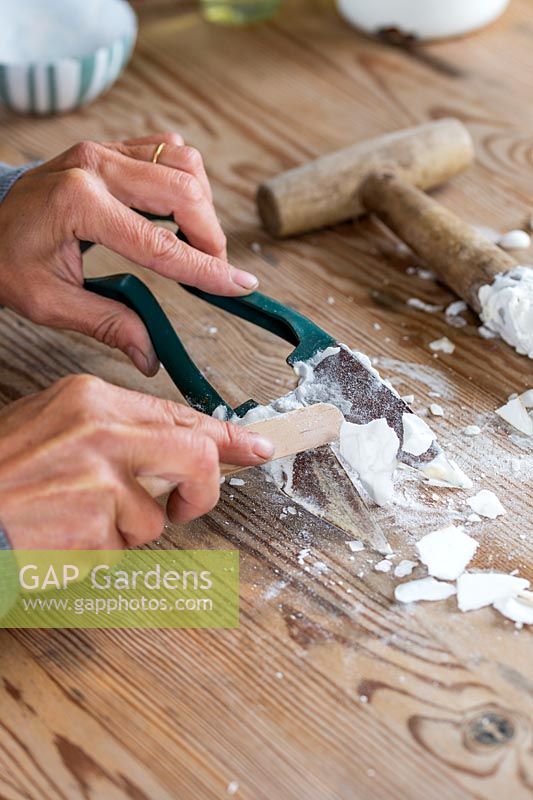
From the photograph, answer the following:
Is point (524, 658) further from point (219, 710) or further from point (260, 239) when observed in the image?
point (260, 239)

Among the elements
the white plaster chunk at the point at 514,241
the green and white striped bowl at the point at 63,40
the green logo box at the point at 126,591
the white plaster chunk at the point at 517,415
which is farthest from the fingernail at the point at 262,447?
the green and white striped bowl at the point at 63,40

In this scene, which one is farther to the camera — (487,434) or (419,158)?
(419,158)

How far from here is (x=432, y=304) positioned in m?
1.38

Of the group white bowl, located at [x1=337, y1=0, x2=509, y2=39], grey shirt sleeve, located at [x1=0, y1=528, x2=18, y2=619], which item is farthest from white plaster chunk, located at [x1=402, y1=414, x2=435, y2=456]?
white bowl, located at [x1=337, y1=0, x2=509, y2=39]

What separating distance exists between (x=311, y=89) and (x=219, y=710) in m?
1.20

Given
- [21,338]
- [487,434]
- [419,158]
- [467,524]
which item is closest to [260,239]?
[419,158]

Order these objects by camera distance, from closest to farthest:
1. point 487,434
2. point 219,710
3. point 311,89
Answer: point 219,710 → point 487,434 → point 311,89

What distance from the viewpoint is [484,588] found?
1005mm

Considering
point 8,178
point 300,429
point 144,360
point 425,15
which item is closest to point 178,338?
point 144,360

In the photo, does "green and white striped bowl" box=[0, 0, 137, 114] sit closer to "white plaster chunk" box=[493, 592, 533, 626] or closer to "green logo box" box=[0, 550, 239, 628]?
"green logo box" box=[0, 550, 239, 628]

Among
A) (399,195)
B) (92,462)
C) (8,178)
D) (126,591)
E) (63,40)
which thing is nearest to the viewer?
(92,462)

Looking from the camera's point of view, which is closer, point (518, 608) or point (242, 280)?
point (518, 608)

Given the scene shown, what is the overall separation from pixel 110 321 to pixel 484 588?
51 centimetres

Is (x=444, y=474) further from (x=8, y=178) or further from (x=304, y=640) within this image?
(x=8, y=178)
